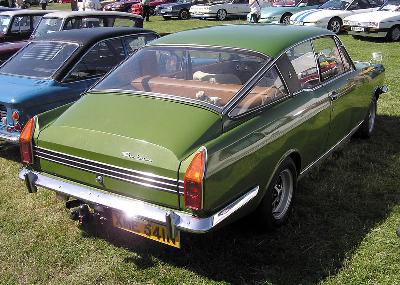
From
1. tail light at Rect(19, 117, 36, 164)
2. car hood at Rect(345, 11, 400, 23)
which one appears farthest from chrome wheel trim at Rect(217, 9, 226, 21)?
→ tail light at Rect(19, 117, 36, 164)

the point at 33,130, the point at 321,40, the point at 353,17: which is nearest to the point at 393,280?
the point at 321,40

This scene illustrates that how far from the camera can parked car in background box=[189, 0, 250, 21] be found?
22.2 metres

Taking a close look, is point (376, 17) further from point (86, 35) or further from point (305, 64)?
point (305, 64)

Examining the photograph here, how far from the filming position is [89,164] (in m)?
3.21

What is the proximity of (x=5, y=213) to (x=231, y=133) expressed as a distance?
2453mm

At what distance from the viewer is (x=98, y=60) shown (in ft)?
20.2

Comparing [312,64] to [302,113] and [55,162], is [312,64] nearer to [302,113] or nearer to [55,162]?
[302,113]

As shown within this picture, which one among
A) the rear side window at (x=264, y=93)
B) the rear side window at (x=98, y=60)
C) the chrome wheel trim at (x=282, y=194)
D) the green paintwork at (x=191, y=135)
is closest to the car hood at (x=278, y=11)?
the rear side window at (x=98, y=60)

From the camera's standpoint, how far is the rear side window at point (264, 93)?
3404mm

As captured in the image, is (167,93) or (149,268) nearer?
(149,268)

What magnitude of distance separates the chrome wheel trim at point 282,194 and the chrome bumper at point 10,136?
309 cm

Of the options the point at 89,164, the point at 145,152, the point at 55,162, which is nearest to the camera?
the point at 145,152

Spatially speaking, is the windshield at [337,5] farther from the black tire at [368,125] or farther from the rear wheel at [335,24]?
the black tire at [368,125]

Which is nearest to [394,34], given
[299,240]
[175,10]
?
[299,240]
